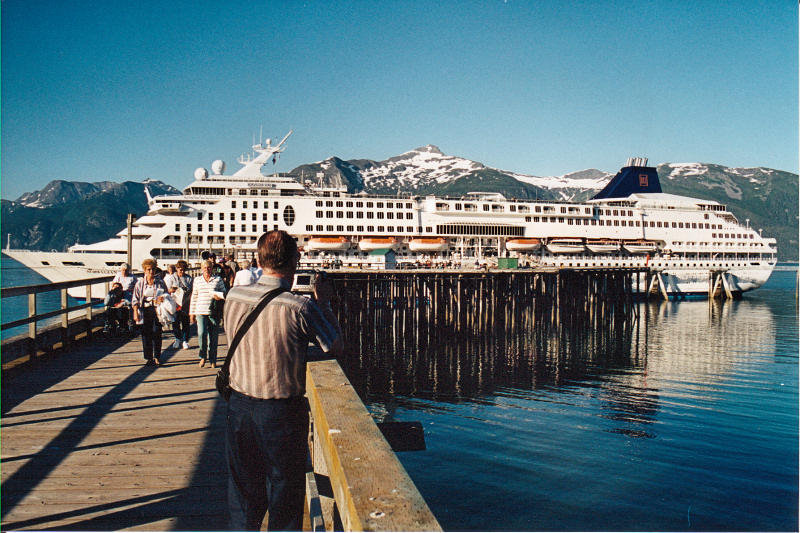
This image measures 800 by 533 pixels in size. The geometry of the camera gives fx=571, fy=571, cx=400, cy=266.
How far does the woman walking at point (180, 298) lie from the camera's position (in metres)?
10.5

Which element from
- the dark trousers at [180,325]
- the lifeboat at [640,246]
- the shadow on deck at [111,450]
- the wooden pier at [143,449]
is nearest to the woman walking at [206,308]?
the wooden pier at [143,449]

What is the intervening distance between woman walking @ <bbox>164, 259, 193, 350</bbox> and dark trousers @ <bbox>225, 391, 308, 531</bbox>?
25.7 feet

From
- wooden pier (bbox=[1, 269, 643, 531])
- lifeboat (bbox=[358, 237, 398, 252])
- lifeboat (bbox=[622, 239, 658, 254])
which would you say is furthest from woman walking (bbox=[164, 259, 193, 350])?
lifeboat (bbox=[622, 239, 658, 254])

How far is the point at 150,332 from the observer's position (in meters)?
8.68

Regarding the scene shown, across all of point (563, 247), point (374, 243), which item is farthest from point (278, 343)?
point (563, 247)

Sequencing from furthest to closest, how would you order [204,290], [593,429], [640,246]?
[640,246]
[593,429]
[204,290]

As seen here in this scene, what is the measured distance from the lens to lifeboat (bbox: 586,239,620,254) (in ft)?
187

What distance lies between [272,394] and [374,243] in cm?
4679

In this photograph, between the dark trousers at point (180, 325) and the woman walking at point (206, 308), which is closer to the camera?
the woman walking at point (206, 308)

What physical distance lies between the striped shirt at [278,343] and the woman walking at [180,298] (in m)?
7.93

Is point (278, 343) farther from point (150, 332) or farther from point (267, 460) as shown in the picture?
point (150, 332)

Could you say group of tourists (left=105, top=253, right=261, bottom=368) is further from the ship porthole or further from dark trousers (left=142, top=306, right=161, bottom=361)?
the ship porthole

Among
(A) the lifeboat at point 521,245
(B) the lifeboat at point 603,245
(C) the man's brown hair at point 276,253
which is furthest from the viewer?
(B) the lifeboat at point 603,245

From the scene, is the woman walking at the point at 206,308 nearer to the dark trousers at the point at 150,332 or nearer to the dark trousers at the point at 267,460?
the dark trousers at the point at 150,332
